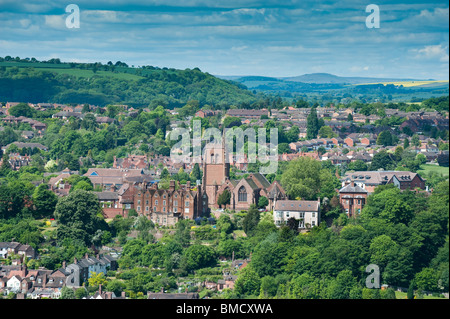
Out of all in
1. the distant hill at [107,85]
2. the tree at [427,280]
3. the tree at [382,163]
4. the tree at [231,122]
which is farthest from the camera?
the distant hill at [107,85]

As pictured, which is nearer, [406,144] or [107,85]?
[406,144]

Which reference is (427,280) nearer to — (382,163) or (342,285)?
Result: (342,285)

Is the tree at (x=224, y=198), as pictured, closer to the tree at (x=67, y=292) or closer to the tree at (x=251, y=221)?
the tree at (x=251, y=221)

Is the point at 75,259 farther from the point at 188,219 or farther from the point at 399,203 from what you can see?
the point at 399,203

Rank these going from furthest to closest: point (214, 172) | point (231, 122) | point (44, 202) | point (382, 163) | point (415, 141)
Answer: point (231, 122) → point (415, 141) → point (382, 163) → point (214, 172) → point (44, 202)

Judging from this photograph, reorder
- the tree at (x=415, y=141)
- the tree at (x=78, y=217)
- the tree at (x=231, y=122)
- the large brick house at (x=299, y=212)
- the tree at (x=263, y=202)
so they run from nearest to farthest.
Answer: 1. the large brick house at (x=299, y=212)
2. the tree at (x=78, y=217)
3. the tree at (x=263, y=202)
4. the tree at (x=415, y=141)
5. the tree at (x=231, y=122)

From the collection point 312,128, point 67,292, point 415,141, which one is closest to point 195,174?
point 415,141

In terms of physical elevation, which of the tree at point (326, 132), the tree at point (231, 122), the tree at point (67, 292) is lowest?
the tree at point (67, 292)

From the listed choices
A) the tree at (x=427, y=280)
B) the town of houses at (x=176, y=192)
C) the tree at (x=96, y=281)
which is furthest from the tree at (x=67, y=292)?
the tree at (x=427, y=280)

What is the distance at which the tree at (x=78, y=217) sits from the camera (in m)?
25.6

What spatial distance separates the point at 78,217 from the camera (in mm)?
26125

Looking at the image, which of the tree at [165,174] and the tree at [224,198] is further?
the tree at [165,174]
